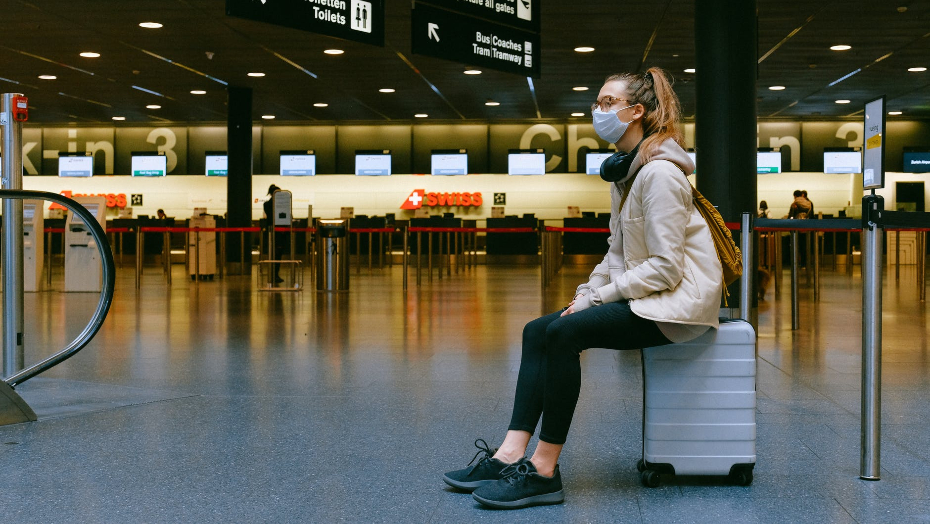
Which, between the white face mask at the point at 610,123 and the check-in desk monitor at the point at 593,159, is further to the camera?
the check-in desk monitor at the point at 593,159

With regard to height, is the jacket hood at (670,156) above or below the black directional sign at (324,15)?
below

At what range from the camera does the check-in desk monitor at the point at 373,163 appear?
23.7 metres

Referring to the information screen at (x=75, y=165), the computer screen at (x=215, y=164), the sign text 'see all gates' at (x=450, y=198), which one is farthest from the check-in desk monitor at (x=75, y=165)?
the sign text 'see all gates' at (x=450, y=198)

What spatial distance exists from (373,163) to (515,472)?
2140cm

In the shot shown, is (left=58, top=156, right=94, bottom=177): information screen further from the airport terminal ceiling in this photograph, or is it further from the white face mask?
the white face mask

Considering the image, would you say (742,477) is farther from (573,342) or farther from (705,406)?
(573,342)

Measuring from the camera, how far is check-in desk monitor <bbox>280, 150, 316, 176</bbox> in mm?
23766

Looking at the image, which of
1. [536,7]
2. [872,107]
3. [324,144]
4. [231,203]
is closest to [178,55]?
[231,203]

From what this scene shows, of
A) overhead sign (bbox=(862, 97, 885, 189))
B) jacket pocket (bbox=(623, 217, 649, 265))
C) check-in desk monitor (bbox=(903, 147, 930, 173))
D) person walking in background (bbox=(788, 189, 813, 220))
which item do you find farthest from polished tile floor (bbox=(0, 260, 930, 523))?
check-in desk monitor (bbox=(903, 147, 930, 173))

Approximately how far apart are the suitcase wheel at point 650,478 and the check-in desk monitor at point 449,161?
20924 millimetres

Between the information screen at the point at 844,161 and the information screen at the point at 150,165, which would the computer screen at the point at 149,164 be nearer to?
the information screen at the point at 150,165

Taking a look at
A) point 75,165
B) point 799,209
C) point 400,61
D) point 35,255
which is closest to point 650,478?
point 35,255

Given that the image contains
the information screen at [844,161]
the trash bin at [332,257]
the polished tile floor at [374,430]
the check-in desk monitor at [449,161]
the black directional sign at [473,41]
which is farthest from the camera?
the check-in desk monitor at [449,161]

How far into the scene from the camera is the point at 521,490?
2625 millimetres
